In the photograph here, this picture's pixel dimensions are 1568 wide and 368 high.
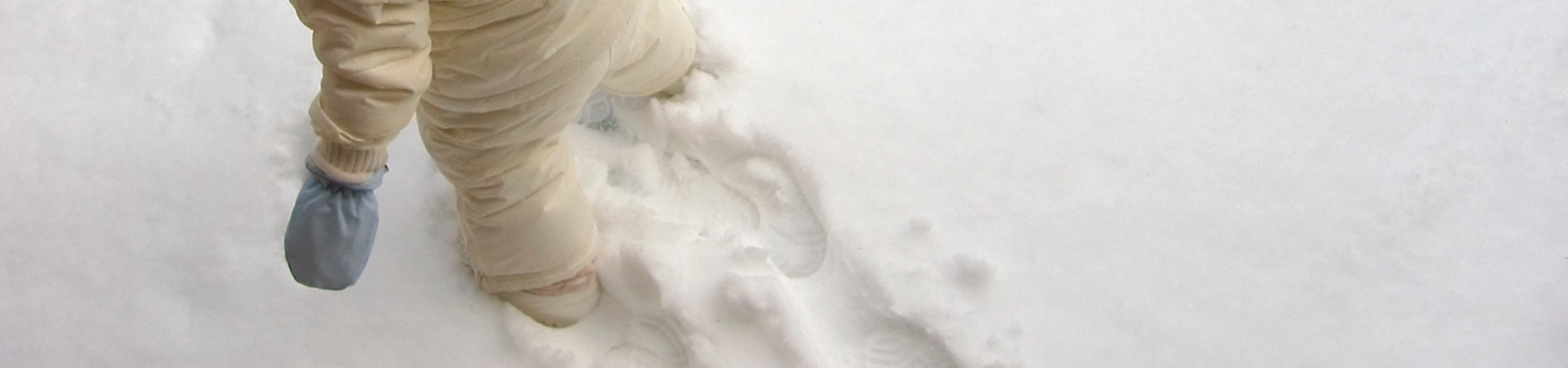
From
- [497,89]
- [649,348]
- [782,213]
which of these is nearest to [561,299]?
[649,348]

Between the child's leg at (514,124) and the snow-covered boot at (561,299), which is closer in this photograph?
the child's leg at (514,124)

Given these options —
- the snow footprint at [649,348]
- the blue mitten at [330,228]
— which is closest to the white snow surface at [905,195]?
the snow footprint at [649,348]

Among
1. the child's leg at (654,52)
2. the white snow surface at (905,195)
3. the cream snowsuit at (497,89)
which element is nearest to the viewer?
the cream snowsuit at (497,89)

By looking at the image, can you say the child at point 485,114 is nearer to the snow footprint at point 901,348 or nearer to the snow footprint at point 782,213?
the snow footprint at point 782,213

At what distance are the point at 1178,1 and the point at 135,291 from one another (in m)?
1.02

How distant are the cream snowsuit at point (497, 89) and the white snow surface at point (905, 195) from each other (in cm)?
8

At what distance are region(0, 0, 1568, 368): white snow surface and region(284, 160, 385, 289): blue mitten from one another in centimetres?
31

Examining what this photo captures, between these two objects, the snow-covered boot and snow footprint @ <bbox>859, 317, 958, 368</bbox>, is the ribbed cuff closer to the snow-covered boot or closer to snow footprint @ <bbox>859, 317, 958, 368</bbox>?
the snow-covered boot

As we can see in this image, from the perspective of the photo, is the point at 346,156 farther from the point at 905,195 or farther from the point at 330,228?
the point at 905,195

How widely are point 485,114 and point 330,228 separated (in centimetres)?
13

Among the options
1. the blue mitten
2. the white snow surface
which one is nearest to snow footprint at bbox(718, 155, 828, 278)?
the white snow surface

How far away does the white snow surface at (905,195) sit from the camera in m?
1.03

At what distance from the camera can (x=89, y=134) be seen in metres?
1.13

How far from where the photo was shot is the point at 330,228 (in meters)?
0.68
